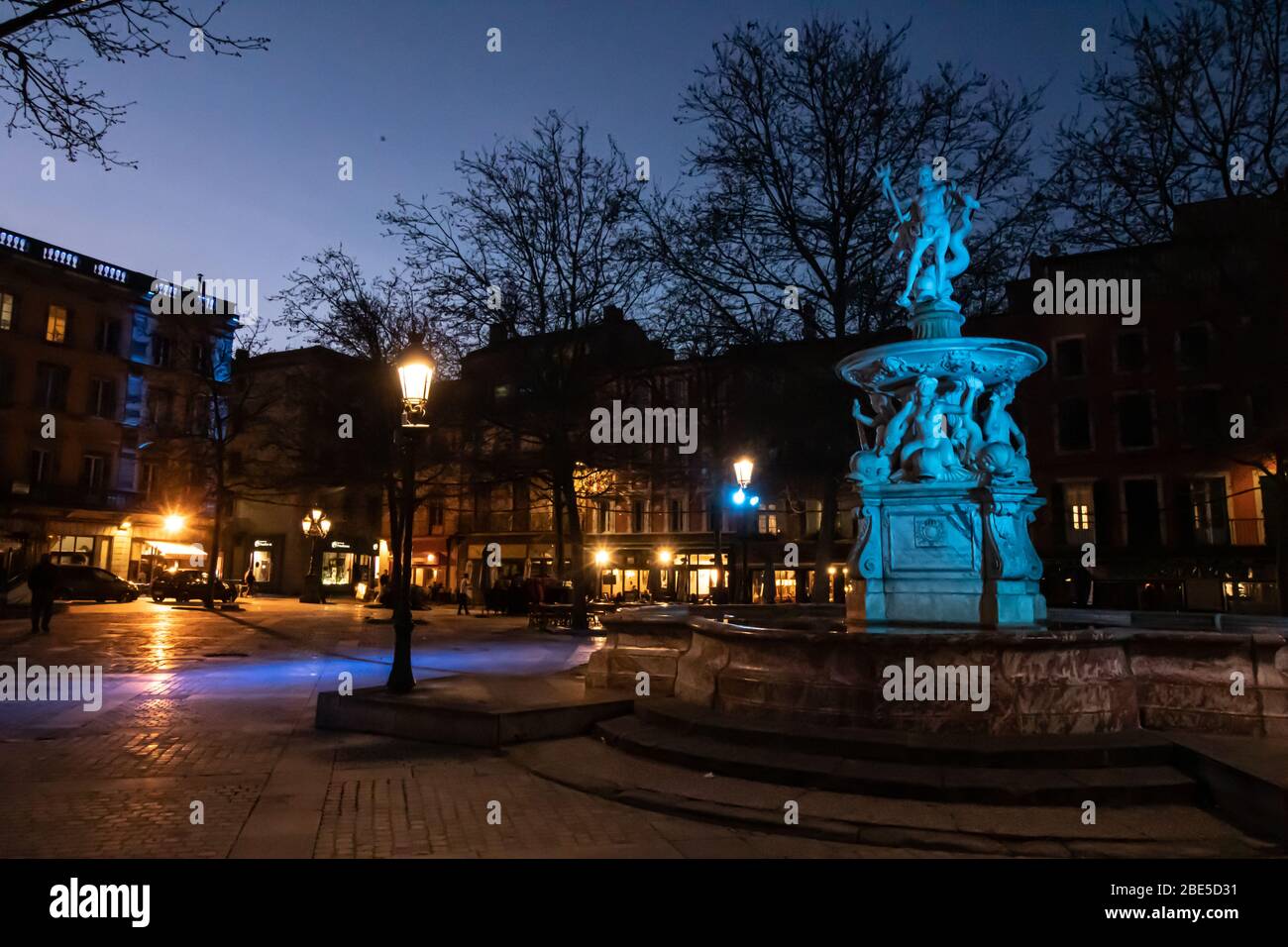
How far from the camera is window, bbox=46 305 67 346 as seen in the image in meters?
42.7

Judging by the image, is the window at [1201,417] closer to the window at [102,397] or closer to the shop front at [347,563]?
the shop front at [347,563]

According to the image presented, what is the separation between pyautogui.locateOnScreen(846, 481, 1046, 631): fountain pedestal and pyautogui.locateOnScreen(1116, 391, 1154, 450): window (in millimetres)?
30651

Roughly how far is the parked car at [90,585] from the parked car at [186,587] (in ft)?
4.36

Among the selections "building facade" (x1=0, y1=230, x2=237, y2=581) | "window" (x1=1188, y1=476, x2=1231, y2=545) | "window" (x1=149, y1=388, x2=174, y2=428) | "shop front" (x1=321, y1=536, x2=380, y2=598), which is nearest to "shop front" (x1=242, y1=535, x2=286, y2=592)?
"shop front" (x1=321, y1=536, x2=380, y2=598)

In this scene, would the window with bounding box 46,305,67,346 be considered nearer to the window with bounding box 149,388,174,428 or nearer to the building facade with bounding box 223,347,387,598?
the window with bounding box 149,388,174,428

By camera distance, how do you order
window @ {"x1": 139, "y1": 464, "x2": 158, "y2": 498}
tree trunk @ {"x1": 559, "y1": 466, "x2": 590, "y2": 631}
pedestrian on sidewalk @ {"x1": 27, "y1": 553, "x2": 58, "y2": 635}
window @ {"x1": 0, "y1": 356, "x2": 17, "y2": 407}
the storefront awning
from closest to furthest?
pedestrian on sidewalk @ {"x1": 27, "y1": 553, "x2": 58, "y2": 635} < tree trunk @ {"x1": 559, "y1": 466, "x2": 590, "y2": 631} < window @ {"x1": 0, "y1": 356, "x2": 17, "y2": 407} < window @ {"x1": 139, "y1": 464, "x2": 158, "y2": 498} < the storefront awning

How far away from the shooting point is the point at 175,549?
48250 mm

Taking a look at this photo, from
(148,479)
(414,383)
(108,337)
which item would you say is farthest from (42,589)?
(108,337)

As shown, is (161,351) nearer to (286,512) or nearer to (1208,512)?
(286,512)

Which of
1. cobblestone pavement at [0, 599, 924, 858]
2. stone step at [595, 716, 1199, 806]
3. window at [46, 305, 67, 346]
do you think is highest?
window at [46, 305, 67, 346]

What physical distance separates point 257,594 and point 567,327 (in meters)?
39.0

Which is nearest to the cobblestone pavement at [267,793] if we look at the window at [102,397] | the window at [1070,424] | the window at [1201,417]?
the window at [1201,417]

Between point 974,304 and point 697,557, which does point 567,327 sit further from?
point 697,557

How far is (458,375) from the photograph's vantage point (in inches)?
1192
